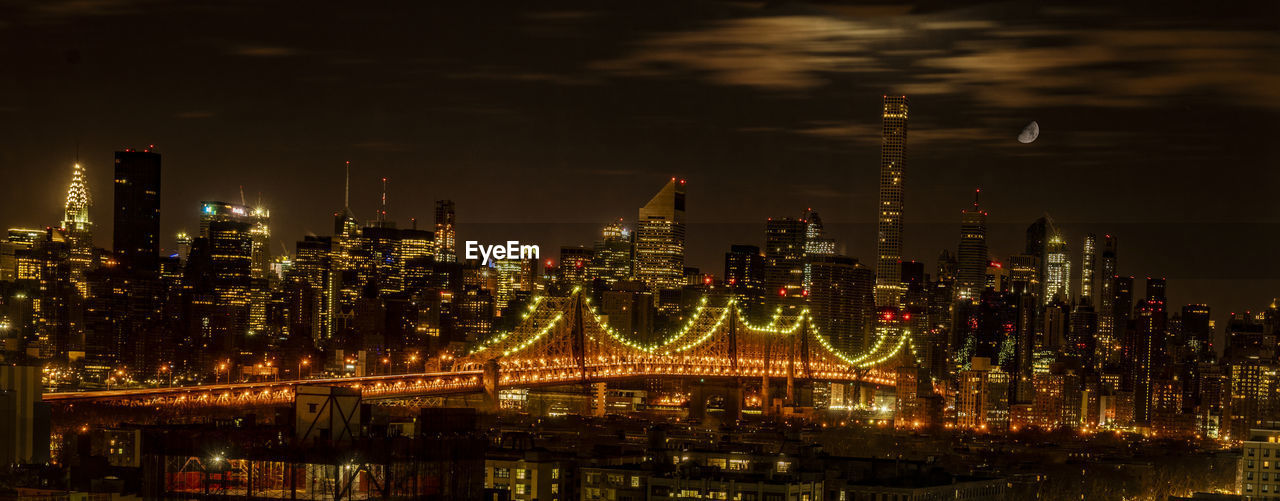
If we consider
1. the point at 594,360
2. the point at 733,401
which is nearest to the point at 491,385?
the point at 594,360

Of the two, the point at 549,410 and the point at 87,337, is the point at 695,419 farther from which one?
the point at 87,337

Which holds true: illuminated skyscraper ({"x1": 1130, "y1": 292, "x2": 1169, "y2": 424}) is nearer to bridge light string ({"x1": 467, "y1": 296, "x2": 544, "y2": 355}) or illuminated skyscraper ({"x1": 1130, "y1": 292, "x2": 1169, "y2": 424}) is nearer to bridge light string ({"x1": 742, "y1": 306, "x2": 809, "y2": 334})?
bridge light string ({"x1": 742, "y1": 306, "x2": 809, "y2": 334})

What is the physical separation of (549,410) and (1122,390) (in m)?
21.6

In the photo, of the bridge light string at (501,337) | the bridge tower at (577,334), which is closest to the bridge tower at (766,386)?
the bridge tower at (577,334)

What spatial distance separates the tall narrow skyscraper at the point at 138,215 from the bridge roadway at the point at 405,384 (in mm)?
10239

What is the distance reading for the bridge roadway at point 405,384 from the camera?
3009 cm

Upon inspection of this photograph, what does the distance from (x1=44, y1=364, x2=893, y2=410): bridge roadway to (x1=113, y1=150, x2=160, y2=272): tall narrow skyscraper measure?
1024cm

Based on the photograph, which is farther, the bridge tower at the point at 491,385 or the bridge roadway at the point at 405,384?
the bridge tower at the point at 491,385

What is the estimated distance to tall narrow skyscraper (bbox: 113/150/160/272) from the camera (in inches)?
1855

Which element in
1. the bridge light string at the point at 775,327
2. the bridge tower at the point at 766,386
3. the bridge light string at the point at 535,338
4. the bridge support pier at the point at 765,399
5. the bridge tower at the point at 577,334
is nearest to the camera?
the bridge light string at the point at 535,338

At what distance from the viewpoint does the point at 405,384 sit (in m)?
36.1

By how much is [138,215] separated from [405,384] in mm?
18055

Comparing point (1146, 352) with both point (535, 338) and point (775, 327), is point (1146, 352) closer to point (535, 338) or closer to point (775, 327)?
point (775, 327)

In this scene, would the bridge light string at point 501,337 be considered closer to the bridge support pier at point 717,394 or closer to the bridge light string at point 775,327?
the bridge support pier at point 717,394
